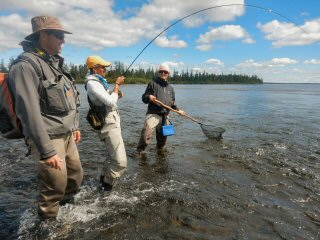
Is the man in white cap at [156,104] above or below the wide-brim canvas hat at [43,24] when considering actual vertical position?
below

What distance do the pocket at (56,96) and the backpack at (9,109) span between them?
19 cm

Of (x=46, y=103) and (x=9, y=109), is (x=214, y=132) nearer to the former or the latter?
(x=46, y=103)

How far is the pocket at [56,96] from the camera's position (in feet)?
12.9

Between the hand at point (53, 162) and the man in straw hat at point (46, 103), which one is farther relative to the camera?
the hand at point (53, 162)

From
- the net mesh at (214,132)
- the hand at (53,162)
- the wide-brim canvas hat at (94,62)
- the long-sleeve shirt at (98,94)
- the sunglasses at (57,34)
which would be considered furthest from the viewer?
the net mesh at (214,132)

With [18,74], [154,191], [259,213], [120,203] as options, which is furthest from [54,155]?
[259,213]

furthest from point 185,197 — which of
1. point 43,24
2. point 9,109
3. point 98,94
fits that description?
point 43,24

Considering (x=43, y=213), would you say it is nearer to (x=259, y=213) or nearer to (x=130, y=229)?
(x=130, y=229)

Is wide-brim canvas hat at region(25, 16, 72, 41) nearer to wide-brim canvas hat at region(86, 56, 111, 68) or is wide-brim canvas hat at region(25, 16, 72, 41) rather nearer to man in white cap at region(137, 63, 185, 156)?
wide-brim canvas hat at region(86, 56, 111, 68)

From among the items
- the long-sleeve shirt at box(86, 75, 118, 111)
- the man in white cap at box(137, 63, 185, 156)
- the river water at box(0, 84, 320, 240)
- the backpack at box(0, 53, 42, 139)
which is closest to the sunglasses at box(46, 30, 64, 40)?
the backpack at box(0, 53, 42, 139)

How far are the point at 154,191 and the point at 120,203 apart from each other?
3.16ft

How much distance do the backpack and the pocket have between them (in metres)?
0.19

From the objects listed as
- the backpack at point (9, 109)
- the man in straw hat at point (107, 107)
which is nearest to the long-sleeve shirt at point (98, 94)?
the man in straw hat at point (107, 107)

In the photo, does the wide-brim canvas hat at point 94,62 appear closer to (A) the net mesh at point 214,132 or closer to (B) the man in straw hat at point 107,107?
(B) the man in straw hat at point 107,107
